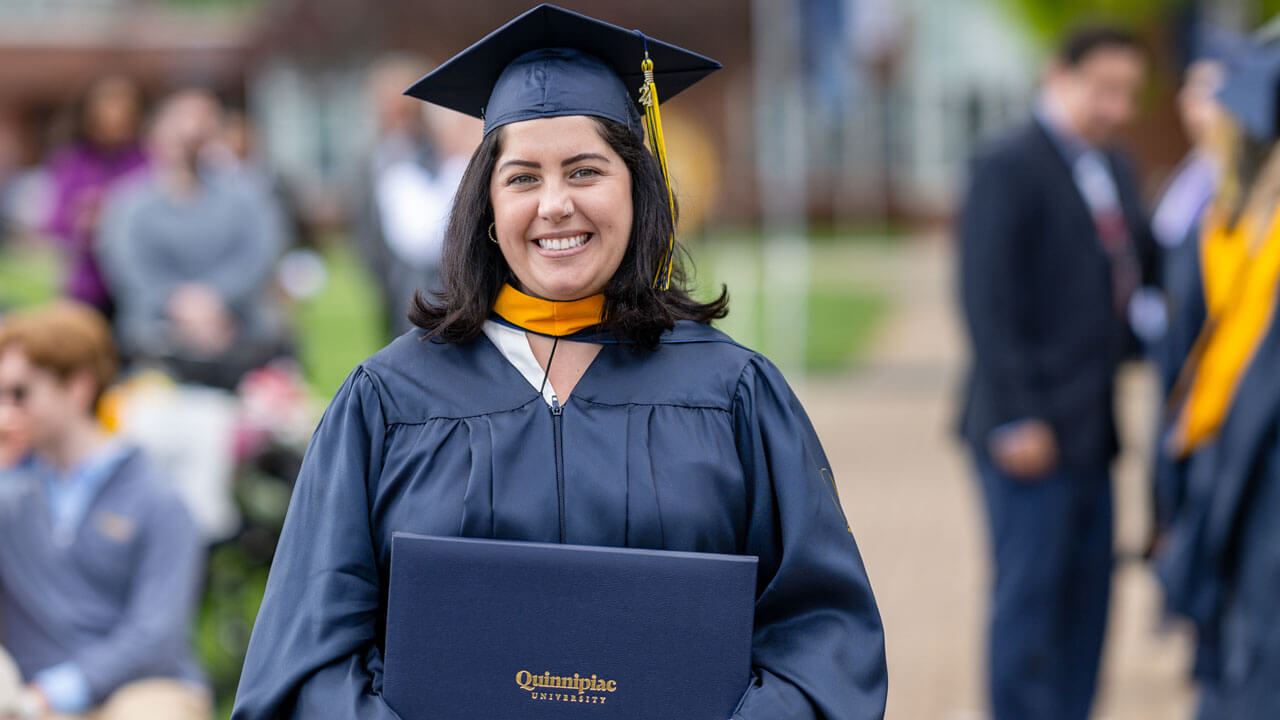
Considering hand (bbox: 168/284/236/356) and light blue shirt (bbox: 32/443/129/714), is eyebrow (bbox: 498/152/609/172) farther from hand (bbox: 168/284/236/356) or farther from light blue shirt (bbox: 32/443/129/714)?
hand (bbox: 168/284/236/356)

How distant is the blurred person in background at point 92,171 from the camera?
7.19 meters

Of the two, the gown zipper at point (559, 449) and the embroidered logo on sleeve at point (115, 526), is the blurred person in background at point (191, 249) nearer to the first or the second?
the embroidered logo on sleeve at point (115, 526)

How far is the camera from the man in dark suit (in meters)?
4.46

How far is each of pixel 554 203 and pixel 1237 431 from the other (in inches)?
88.3

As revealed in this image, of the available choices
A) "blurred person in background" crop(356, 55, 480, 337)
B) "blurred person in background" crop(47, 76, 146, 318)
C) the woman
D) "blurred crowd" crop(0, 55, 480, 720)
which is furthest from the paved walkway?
"blurred person in background" crop(47, 76, 146, 318)

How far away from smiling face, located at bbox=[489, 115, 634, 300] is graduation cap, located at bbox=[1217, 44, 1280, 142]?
7.32 ft

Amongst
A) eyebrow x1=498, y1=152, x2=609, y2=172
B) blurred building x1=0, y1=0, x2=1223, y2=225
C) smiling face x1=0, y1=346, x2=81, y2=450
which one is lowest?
smiling face x1=0, y1=346, x2=81, y2=450

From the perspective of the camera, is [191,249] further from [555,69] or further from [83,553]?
[555,69]

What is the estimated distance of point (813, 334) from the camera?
16.0 metres

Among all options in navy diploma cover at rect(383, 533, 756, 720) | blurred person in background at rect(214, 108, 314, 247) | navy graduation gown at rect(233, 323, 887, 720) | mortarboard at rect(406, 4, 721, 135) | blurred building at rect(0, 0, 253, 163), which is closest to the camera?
navy diploma cover at rect(383, 533, 756, 720)

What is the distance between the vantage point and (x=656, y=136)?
→ 7.82 ft

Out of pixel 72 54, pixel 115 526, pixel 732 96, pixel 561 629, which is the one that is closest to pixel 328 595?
pixel 561 629

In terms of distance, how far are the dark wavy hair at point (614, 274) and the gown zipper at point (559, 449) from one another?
0.53 feet

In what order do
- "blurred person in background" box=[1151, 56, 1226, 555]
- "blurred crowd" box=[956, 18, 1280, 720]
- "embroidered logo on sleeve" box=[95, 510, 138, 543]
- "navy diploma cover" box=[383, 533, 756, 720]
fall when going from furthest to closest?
1. "blurred crowd" box=[956, 18, 1280, 720]
2. "blurred person in background" box=[1151, 56, 1226, 555]
3. "embroidered logo on sleeve" box=[95, 510, 138, 543]
4. "navy diploma cover" box=[383, 533, 756, 720]
